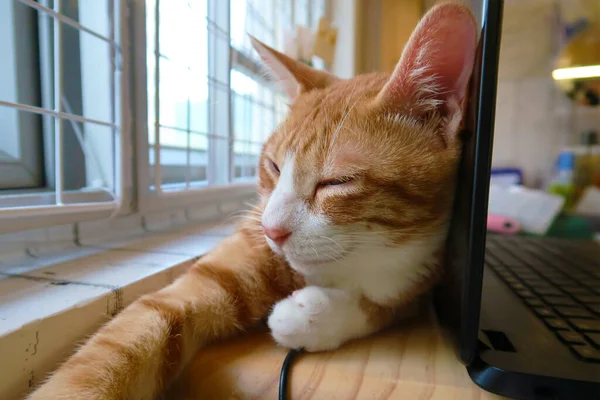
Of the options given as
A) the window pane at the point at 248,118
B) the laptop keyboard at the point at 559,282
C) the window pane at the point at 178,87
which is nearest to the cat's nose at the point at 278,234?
the laptop keyboard at the point at 559,282

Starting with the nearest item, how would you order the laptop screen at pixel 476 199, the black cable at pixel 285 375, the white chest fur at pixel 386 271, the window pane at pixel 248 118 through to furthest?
the laptop screen at pixel 476 199, the black cable at pixel 285 375, the white chest fur at pixel 386 271, the window pane at pixel 248 118

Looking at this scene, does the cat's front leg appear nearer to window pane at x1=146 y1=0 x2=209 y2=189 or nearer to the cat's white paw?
the cat's white paw

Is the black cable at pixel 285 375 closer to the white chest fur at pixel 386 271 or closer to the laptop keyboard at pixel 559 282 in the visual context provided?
the white chest fur at pixel 386 271

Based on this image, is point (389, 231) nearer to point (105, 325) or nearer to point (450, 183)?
point (450, 183)

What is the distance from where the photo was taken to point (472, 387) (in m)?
0.44

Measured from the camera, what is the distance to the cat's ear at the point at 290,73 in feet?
2.51

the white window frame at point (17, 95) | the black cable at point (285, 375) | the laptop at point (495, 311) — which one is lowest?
the black cable at point (285, 375)

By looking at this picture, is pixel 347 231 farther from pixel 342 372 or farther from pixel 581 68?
pixel 581 68

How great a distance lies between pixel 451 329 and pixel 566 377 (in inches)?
5.8

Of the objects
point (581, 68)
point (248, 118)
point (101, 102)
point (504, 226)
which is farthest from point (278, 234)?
point (581, 68)

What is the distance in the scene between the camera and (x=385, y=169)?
1.79 ft

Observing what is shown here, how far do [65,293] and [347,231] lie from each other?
1.28 ft

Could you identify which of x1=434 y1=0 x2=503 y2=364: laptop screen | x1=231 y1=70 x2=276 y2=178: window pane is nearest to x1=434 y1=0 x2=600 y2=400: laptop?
x1=434 y1=0 x2=503 y2=364: laptop screen

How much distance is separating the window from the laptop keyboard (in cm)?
61
